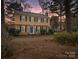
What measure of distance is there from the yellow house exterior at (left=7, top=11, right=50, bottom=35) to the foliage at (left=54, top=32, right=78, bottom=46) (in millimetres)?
154

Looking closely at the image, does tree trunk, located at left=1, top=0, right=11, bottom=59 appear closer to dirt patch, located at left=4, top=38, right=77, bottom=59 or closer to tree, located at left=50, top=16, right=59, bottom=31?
dirt patch, located at left=4, top=38, right=77, bottom=59

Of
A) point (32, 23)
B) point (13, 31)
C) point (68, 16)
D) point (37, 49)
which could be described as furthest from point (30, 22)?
point (68, 16)

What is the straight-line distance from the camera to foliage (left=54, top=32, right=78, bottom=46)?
2871 mm

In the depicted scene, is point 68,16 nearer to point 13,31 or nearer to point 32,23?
point 32,23

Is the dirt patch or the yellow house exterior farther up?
the yellow house exterior

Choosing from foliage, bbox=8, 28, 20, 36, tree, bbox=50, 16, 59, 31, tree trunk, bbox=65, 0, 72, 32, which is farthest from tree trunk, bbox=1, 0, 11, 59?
tree trunk, bbox=65, 0, 72, 32

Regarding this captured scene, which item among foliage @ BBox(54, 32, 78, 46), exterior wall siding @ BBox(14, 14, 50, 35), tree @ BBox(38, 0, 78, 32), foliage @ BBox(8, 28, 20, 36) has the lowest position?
foliage @ BBox(54, 32, 78, 46)

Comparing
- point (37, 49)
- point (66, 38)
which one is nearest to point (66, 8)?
point (66, 38)

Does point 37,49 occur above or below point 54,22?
below

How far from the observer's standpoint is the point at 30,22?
291 centimetres

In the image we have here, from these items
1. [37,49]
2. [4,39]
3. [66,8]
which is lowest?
[37,49]

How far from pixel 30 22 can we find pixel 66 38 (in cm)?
45

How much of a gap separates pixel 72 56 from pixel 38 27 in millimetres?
509

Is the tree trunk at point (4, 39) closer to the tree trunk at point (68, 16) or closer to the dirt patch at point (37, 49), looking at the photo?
the dirt patch at point (37, 49)
